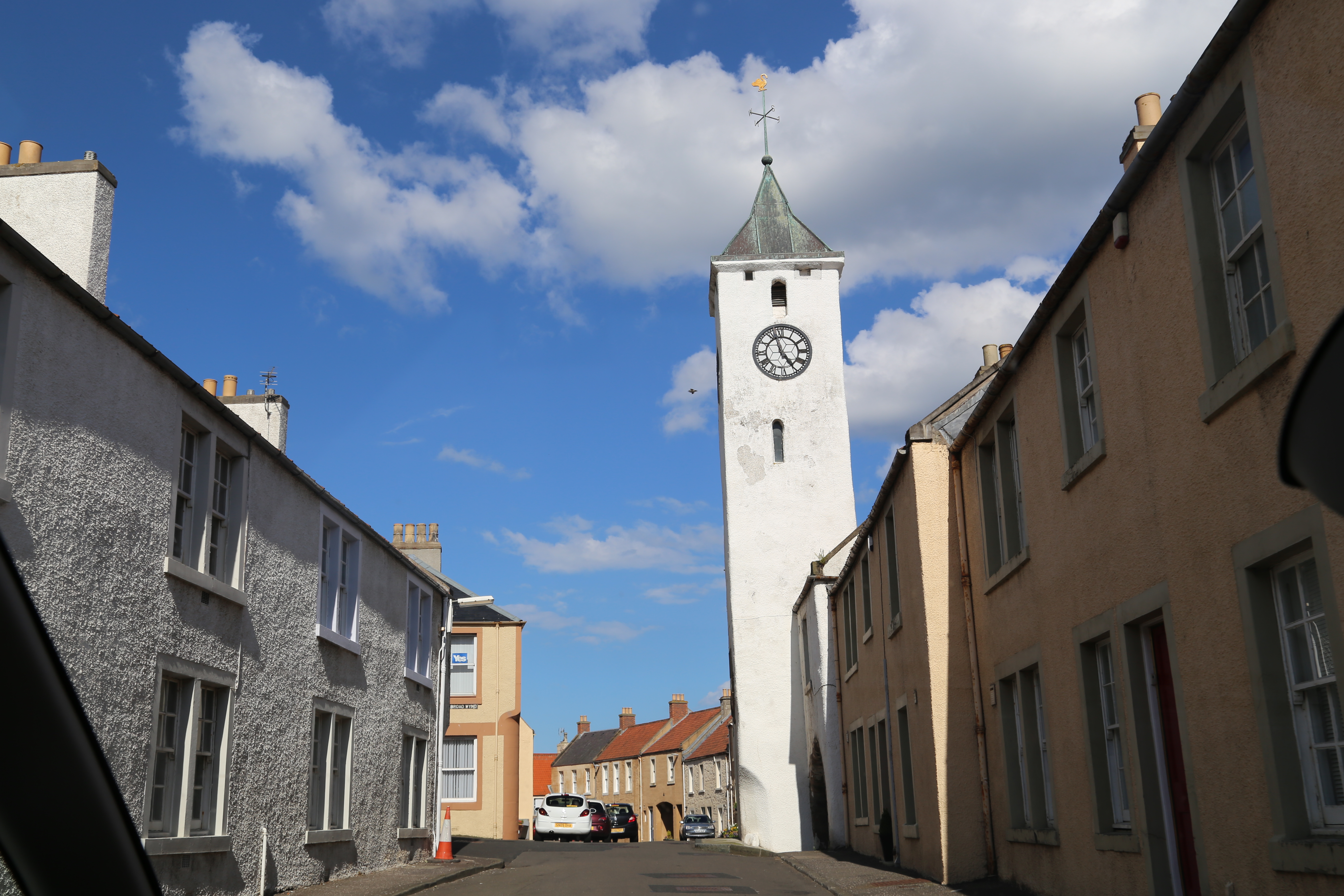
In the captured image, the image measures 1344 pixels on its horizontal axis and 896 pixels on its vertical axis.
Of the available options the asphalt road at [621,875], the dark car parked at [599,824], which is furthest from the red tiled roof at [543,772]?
the asphalt road at [621,875]

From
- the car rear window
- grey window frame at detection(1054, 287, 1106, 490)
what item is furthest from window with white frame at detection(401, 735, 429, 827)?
the car rear window

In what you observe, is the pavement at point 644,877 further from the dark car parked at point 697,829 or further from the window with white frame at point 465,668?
the dark car parked at point 697,829

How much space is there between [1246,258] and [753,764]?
26.5 meters

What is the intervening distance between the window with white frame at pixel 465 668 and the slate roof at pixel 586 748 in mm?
48119

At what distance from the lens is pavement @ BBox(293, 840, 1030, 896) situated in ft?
45.7

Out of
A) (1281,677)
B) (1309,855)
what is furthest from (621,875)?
(1309,855)

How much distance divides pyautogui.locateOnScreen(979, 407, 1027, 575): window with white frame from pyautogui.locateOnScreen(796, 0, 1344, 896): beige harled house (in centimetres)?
3

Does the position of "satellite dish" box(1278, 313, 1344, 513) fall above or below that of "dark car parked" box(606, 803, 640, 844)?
above

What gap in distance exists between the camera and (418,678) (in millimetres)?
20516

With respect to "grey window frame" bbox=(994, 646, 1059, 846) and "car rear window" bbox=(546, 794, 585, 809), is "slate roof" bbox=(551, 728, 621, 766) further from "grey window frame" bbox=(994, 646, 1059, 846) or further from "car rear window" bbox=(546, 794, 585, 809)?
"grey window frame" bbox=(994, 646, 1059, 846)

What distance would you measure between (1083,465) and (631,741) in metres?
72.4

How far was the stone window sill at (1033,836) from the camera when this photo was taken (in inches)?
432

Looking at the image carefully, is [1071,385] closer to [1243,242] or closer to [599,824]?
[1243,242]

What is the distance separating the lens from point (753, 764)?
104 feet
